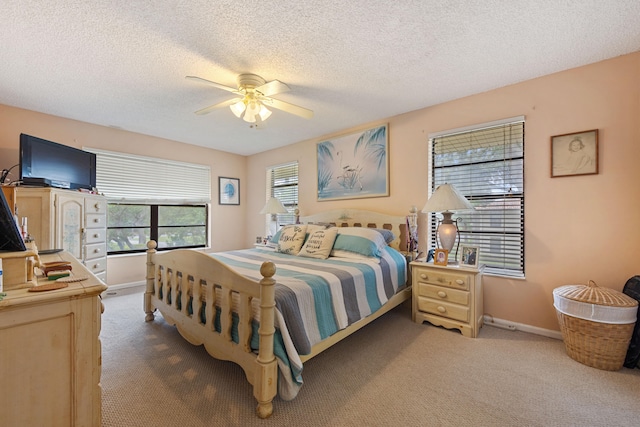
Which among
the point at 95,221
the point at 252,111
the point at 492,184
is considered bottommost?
the point at 95,221

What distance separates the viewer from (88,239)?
10.5 ft

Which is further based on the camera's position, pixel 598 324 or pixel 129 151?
pixel 129 151

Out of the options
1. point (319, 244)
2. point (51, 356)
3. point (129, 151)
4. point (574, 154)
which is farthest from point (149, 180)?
point (574, 154)

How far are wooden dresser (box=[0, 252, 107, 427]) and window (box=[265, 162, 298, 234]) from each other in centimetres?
369

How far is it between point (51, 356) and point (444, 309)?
9.11 feet

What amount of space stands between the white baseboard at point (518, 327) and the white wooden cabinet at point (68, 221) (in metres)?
4.58

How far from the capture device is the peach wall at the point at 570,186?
2162mm

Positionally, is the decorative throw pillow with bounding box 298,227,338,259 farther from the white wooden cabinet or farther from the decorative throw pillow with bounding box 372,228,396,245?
the white wooden cabinet

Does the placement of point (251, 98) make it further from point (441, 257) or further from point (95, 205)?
point (95, 205)

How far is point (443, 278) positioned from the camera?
2625 millimetres

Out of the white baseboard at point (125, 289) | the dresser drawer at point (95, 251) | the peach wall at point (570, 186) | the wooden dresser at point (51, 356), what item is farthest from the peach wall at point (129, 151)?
the peach wall at point (570, 186)

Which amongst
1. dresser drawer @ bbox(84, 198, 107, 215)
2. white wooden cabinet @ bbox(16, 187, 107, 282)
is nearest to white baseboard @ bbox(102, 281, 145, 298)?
white wooden cabinet @ bbox(16, 187, 107, 282)

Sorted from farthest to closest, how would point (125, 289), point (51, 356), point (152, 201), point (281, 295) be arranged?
point (152, 201), point (125, 289), point (281, 295), point (51, 356)

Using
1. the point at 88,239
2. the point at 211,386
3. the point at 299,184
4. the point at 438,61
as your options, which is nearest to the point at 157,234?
the point at 88,239
